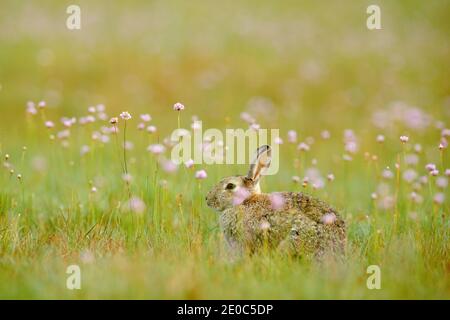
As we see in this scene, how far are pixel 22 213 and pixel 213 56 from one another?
998 centimetres

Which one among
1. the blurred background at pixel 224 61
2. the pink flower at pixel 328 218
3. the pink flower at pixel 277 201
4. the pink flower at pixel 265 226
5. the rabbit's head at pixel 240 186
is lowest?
the pink flower at pixel 265 226

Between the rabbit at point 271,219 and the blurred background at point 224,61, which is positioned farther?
the blurred background at point 224,61

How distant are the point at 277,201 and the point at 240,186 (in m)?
0.45

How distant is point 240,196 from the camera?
17.2ft

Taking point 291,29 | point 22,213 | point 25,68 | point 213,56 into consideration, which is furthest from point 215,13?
point 22,213

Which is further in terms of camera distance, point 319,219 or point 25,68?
point 25,68

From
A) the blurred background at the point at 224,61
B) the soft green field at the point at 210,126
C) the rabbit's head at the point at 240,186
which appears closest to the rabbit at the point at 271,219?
the rabbit's head at the point at 240,186

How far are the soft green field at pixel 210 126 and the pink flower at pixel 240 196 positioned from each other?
0.34 meters

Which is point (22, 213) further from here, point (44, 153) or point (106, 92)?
point (106, 92)

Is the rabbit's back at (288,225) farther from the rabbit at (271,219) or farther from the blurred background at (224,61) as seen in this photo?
the blurred background at (224,61)

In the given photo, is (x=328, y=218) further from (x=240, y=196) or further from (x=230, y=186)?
(x=230, y=186)

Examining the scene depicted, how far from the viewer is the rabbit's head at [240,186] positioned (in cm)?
525

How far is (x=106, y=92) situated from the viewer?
532 inches

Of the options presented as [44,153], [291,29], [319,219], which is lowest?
[319,219]
